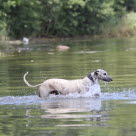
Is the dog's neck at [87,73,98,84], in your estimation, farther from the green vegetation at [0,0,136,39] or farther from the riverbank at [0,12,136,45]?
the riverbank at [0,12,136,45]

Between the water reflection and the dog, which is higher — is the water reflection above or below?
below

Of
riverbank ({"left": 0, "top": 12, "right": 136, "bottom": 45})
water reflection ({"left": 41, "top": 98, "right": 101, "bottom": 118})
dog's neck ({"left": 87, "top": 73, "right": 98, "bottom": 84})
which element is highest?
riverbank ({"left": 0, "top": 12, "right": 136, "bottom": 45})

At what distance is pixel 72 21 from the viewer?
57.6 m

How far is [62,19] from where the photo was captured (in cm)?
5800

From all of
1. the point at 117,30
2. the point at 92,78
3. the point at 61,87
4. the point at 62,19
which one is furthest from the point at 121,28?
the point at 61,87

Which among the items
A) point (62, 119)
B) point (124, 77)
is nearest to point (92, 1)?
point (124, 77)

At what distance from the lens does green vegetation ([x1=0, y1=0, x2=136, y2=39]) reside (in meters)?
54.0

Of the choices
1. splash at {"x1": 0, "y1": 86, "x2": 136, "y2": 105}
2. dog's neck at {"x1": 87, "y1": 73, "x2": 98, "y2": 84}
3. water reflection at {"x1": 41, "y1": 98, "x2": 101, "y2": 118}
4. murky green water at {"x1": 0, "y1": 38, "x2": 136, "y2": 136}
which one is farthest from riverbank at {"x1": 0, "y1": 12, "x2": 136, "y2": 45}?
water reflection at {"x1": 41, "y1": 98, "x2": 101, "y2": 118}

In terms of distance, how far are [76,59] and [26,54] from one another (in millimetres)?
5604

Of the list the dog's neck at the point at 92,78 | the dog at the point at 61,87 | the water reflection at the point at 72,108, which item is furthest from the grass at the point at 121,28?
the water reflection at the point at 72,108

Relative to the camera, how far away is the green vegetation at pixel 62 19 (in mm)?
53991

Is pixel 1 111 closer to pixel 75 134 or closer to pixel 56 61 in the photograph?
pixel 75 134

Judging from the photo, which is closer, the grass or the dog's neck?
the dog's neck

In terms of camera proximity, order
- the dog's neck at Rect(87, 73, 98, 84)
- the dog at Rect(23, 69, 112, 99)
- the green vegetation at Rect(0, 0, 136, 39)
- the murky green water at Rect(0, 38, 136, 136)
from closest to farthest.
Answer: the murky green water at Rect(0, 38, 136, 136) → the dog at Rect(23, 69, 112, 99) → the dog's neck at Rect(87, 73, 98, 84) → the green vegetation at Rect(0, 0, 136, 39)
